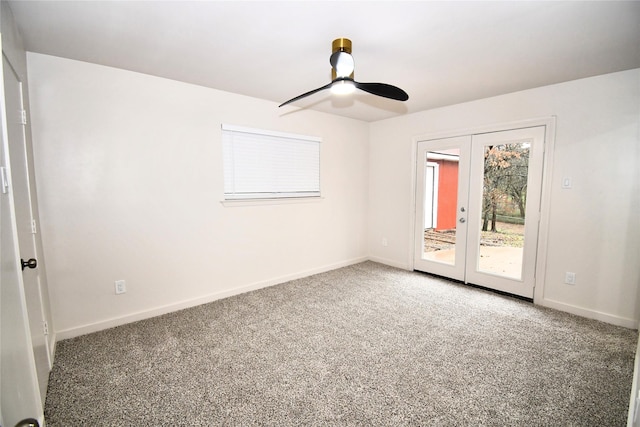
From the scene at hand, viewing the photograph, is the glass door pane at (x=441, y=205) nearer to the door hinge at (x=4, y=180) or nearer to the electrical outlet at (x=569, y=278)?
the electrical outlet at (x=569, y=278)

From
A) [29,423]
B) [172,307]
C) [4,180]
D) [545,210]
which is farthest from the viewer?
[545,210]

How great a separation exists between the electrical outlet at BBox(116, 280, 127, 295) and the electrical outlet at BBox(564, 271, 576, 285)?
450 cm

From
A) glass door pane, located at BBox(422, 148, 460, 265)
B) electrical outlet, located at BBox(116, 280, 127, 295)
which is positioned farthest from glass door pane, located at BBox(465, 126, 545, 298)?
electrical outlet, located at BBox(116, 280, 127, 295)

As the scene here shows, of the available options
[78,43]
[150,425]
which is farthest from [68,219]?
[150,425]

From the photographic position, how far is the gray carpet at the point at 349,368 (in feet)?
5.66

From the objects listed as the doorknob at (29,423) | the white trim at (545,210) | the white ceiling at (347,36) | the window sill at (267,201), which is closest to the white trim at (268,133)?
the white ceiling at (347,36)

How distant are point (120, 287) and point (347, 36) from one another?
296cm

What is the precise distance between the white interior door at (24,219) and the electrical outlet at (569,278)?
14.7 ft

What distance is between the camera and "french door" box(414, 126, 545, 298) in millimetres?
3314

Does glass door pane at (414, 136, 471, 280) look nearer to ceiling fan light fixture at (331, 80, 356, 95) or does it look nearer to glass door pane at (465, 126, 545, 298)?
glass door pane at (465, 126, 545, 298)

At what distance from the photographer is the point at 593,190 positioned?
9.39ft

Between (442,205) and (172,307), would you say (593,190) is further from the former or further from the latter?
(172,307)

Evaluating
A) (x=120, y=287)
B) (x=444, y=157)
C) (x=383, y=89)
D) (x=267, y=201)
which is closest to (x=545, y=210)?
(x=444, y=157)

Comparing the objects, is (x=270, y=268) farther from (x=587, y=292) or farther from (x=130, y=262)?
(x=587, y=292)
